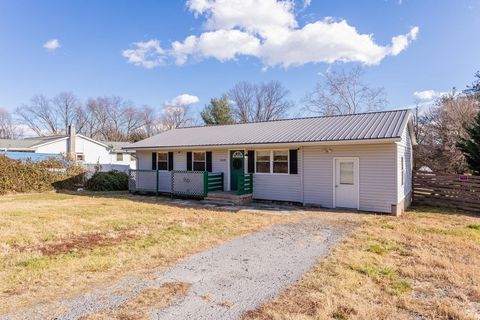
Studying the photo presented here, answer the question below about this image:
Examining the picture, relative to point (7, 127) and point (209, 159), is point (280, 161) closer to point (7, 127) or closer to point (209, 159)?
point (209, 159)

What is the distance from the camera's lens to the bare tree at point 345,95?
31.1 meters

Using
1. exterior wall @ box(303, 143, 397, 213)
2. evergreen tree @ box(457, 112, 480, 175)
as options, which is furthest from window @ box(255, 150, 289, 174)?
→ evergreen tree @ box(457, 112, 480, 175)

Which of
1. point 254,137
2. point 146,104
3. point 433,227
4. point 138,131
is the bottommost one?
point 433,227

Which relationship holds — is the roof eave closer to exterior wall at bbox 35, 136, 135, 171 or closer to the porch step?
the porch step

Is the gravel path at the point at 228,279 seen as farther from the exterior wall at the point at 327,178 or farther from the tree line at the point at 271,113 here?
the tree line at the point at 271,113

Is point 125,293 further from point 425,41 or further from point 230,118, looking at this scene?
point 230,118

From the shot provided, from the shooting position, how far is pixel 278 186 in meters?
12.3

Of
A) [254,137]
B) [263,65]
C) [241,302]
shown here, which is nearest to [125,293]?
[241,302]

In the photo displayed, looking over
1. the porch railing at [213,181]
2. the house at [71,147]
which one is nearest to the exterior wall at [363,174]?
the porch railing at [213,181]

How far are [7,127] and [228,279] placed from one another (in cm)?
5950

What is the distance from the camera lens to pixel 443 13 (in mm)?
12711

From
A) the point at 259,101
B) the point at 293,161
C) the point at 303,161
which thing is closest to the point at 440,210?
the point at 303,161

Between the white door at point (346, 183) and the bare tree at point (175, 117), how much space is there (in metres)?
40.3

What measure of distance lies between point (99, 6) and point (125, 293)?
545 inches
